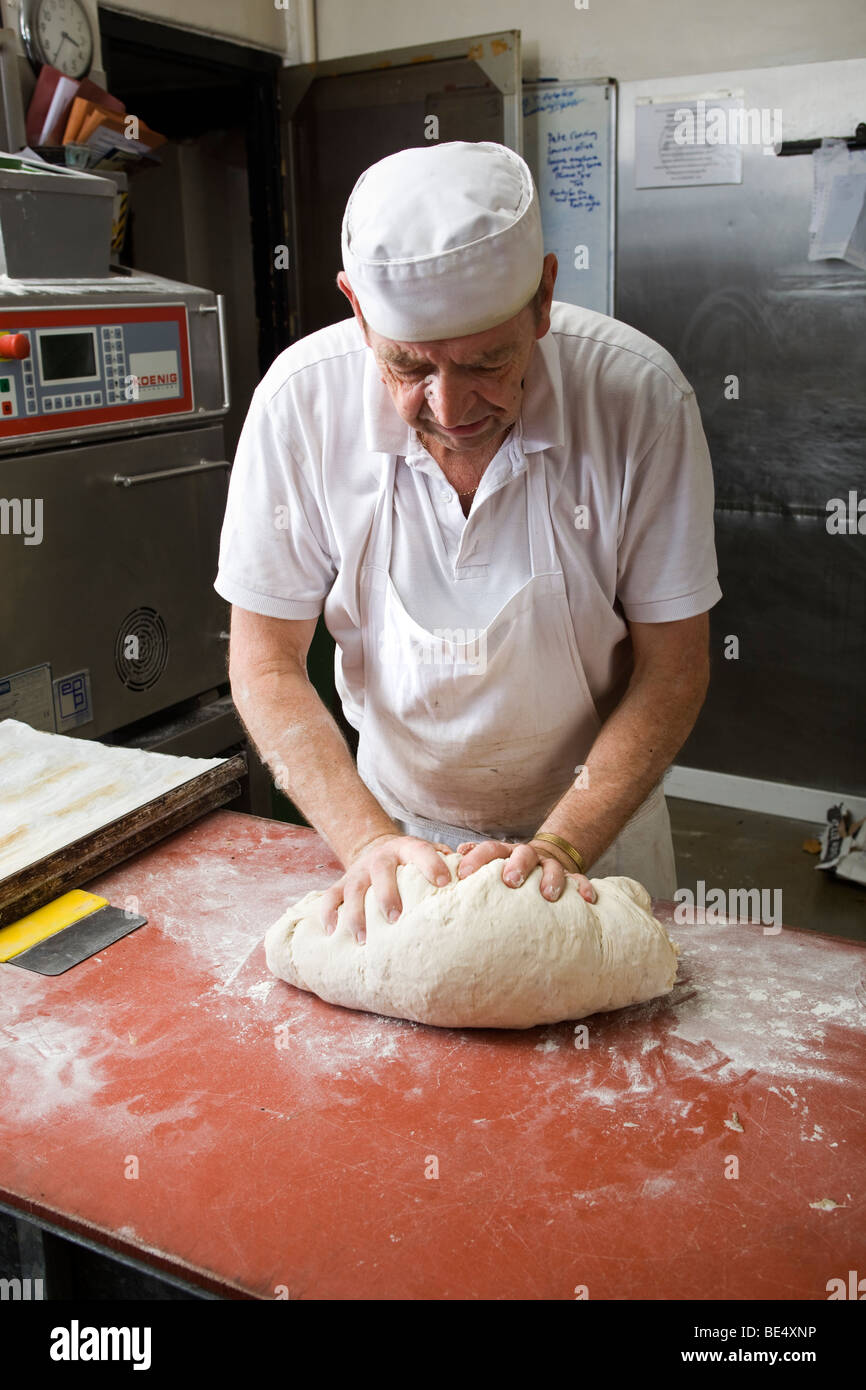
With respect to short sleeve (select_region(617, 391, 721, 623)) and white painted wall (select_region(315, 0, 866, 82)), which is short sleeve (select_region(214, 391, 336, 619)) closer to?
short sleeve (select_region(617, 391, 721, 623))

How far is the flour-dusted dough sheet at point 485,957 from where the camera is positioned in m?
1.24

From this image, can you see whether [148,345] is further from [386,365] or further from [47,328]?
[386,365]

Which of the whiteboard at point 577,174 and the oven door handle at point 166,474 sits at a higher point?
the whiteboard at point 577,174

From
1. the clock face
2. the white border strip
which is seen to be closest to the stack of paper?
the clock face

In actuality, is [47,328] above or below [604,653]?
above

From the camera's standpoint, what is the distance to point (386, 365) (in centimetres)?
132

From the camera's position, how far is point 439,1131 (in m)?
1.10

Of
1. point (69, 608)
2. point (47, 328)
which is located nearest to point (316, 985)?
point (69, 608)

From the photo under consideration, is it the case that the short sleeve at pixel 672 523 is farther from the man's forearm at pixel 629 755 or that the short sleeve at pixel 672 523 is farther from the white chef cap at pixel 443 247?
the white chef cap at pixel 443 247

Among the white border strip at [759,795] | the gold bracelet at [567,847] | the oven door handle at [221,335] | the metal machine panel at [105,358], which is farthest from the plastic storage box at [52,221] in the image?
the white border strip at [759,795]

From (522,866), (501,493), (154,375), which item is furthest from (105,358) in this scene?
(522,866)

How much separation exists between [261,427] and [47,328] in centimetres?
90

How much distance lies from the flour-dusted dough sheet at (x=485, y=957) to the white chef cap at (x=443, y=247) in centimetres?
63

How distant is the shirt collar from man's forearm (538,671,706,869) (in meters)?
0.36
